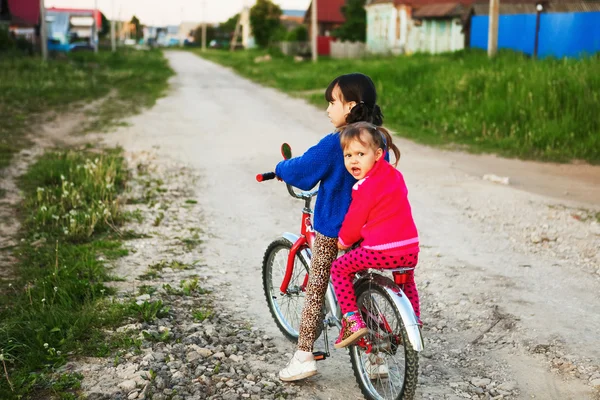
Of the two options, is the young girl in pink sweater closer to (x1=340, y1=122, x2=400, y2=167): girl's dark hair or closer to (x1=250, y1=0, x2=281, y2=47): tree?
(x1=340, y1=122, x2=400, y2=167): girl's dark hair

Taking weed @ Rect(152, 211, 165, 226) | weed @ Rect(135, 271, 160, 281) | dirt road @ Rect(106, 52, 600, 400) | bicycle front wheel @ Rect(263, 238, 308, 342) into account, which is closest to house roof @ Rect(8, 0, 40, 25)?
dirt road @ Rect(106, 52, 600, 400)

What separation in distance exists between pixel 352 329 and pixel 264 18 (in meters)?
63.3

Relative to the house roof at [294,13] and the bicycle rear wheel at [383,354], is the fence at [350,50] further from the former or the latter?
the house roof at [294,13]

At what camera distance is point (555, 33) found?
64.8ft

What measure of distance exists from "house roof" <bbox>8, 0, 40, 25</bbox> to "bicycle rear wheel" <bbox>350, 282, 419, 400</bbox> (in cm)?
4137

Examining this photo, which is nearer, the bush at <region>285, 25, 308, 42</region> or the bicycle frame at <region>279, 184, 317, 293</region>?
the bicycle frame at <region>279, 184, 317, 293</region>

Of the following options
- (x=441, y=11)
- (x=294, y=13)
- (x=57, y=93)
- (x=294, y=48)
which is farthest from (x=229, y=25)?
(x=57, y=93)

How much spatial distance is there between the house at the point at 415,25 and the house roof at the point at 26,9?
20735mm

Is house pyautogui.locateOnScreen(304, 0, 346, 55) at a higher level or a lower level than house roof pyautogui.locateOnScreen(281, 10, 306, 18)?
lower

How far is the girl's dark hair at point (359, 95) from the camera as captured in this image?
3.37 meters

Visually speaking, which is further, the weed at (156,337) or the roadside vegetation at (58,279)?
the weed at (156,337)

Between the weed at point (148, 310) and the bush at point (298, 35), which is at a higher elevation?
the bush at point (298, 35)

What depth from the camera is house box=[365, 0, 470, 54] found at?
30656mm

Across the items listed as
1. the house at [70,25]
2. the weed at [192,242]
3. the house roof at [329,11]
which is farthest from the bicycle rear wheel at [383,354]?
the house roof at [329,11]
